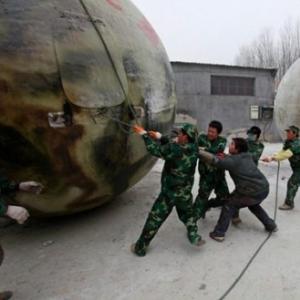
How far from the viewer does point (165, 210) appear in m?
3.41

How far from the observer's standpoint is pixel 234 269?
314 cm

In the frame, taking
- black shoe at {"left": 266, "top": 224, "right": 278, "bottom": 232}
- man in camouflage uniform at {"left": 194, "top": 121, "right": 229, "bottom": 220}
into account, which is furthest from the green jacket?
black shoe at {"left": 266, "top": 224, "right": 278, "bottom": 232}

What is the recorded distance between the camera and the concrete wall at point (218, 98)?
17.6m

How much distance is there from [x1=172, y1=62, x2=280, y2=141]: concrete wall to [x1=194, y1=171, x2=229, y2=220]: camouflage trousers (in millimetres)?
13668

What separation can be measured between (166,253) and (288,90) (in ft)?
17.1

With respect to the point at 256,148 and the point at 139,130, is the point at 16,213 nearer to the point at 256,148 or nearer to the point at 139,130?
the point at 139,130

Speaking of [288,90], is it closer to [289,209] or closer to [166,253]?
[289,209]

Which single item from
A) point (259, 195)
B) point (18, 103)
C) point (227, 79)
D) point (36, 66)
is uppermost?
point (36, 66)

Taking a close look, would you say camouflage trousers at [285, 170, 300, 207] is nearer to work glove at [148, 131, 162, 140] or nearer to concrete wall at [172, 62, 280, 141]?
work glove at [148, 131, 162, 140]

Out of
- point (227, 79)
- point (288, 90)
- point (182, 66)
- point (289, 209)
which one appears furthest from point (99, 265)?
point (227, 79)

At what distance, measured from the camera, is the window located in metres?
18.3

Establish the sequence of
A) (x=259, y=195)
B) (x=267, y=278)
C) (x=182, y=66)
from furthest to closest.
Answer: (x=182, y=66) → (x=259, y=195) → (x=267, y=278)

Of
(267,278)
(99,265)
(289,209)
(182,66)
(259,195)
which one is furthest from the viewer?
(182,66)

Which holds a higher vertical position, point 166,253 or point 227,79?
point 166,253
